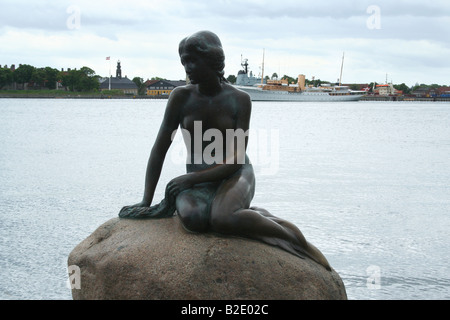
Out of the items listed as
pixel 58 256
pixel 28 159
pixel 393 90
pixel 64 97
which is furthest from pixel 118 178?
pixel 393 90

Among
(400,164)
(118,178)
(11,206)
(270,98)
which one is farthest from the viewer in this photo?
(270,98)

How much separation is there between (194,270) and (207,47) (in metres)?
1.76

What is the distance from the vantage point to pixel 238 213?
4621mm

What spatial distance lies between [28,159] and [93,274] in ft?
39.3

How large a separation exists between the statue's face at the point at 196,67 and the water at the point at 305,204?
8.41 ft

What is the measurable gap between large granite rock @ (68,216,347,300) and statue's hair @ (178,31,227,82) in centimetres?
138

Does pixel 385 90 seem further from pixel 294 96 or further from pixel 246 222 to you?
pixel 246 222

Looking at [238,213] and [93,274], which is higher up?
[238,213]

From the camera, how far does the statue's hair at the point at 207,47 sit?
4797 millimetres

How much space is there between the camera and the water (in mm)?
6469

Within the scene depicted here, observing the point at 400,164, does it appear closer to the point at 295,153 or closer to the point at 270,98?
the point at 295,153

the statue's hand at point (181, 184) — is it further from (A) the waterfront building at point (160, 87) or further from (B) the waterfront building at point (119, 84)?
(A) the waterfront building at point (160, 87)

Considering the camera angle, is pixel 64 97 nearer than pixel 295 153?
No

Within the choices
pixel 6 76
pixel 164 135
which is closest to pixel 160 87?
pixel 6 76
